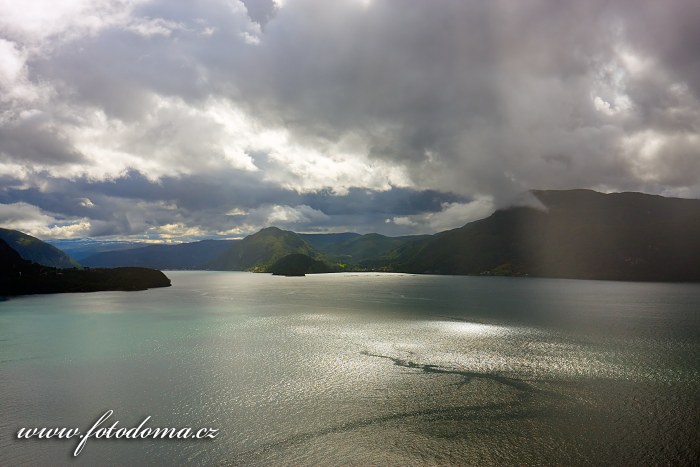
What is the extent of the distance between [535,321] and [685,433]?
93.8 meters

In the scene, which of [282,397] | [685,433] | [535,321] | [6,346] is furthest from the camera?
[535,321]

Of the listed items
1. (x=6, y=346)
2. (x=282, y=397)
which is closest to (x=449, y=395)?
(x=282, y=397)

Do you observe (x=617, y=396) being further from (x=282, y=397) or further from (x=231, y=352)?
(x=231, y=352)

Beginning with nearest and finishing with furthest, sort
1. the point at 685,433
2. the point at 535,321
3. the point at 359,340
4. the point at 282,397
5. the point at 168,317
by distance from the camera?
the point at 685,433 → the point at 282,397 → the point at 359,340 → the point at 535,321 → the point at 168,317

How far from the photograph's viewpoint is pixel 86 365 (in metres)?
73.8

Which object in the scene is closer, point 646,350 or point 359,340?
point 646,350

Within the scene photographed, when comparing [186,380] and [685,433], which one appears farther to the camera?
[186,380]

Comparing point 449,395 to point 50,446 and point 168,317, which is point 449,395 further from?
point 168,317

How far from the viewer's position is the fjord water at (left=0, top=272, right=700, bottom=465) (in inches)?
1583

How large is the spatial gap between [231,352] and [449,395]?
52.4 metres

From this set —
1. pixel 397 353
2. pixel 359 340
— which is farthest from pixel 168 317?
pixel 397 353

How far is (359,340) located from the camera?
9906 centimetres

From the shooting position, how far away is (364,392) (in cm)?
5831

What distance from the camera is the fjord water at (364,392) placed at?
40219 millimetres
